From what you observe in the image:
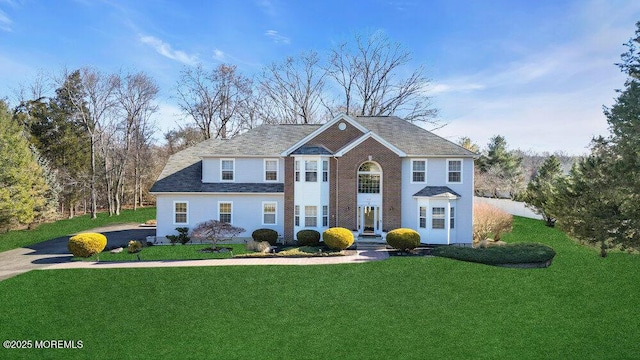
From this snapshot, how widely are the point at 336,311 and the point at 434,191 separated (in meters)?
13.5

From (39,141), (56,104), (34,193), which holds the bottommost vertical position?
(34,193)

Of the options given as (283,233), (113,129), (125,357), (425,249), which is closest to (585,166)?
(425,249)

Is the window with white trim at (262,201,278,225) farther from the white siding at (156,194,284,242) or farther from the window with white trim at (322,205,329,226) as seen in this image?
the window with white trim at (322,205,329,226)

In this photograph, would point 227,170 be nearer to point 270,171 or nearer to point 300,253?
point 270,171

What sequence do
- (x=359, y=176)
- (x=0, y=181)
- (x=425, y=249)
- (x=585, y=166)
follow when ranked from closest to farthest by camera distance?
(x=585, y=166)
(x=425, y=249)
(x=359, y=176)
(x=0, y=181)

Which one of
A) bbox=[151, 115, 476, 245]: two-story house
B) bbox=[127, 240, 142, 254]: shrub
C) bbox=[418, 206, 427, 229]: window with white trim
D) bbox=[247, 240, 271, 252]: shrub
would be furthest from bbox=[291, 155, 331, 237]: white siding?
bbox=[127, 240, 142, 254]: shrub

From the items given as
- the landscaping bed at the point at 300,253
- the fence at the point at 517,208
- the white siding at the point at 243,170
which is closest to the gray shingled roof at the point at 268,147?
the white siding at the point at 243,170

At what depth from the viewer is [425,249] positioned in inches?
872

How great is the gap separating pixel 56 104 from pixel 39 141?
4530mm

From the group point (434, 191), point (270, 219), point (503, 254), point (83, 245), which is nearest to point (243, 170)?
point (270, 219)

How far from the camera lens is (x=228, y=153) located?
26.4 m

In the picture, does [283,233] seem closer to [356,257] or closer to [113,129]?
[356,257]

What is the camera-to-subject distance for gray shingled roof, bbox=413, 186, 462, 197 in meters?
23.9

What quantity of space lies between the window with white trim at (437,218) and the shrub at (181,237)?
54.1 feet
